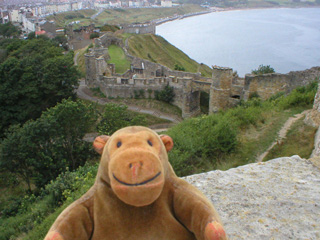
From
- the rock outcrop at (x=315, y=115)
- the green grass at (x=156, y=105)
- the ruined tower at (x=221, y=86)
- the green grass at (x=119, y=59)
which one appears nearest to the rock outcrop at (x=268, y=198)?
the rock outcrop at (x=315, y=115)

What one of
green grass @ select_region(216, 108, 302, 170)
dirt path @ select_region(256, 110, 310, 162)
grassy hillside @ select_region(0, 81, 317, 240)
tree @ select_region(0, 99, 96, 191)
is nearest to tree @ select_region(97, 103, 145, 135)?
tree @ select_region(0, 99, 96, 191)

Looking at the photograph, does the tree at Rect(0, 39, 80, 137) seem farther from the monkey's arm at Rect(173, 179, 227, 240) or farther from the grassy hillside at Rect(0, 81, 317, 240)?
the monkey's arm at Rect(173, 179, 227, 240)

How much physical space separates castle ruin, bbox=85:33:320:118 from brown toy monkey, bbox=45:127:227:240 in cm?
1508

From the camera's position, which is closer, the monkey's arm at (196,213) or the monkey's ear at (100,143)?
the monkey's arm at (196,213)

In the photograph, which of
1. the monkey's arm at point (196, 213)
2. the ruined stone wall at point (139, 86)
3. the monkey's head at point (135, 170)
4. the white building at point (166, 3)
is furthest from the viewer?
the white building at point (166, 3)

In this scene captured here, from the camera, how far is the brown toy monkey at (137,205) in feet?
8.29

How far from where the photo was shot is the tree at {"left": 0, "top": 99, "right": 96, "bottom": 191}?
13.0 m

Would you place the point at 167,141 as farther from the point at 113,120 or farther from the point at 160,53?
the point at 160,53

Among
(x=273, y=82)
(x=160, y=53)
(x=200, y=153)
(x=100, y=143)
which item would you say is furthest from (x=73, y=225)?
(x=160, y=53)

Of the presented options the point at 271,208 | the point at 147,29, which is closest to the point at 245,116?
the point at 271,208

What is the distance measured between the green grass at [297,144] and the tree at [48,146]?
336 inches

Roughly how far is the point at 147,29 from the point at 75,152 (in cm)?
3936

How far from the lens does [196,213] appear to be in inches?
112

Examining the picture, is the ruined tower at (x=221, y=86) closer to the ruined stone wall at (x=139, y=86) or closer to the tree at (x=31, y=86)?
the ruined stone wall at (x=139, y=86)
